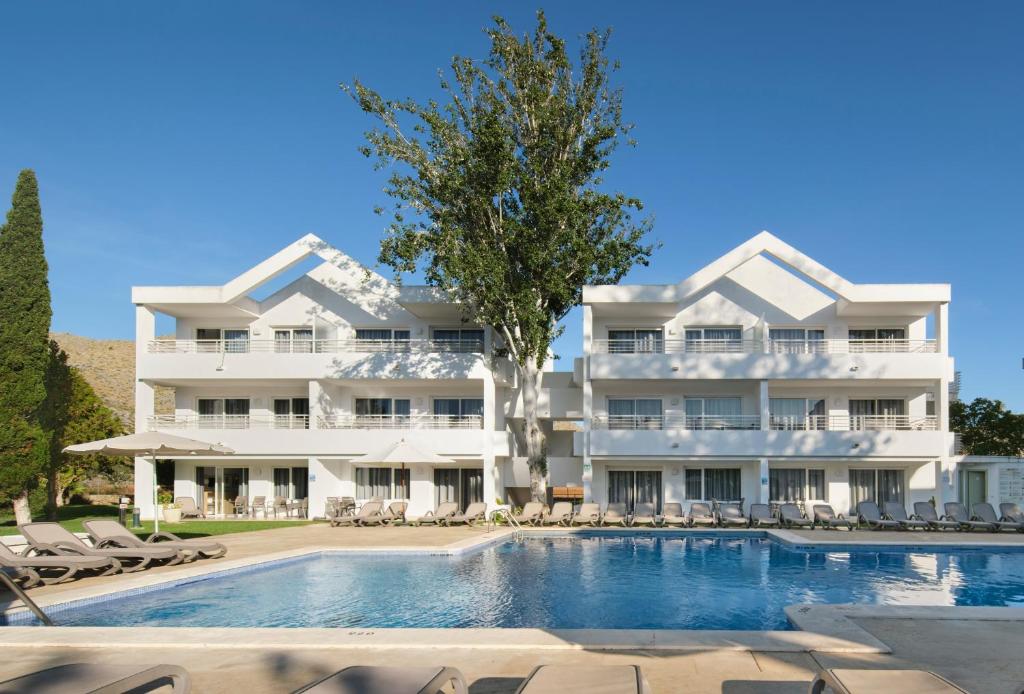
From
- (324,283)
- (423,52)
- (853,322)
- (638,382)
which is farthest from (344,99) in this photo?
(853,322)

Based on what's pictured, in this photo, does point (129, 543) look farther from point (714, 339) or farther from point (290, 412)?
point (714, 339)

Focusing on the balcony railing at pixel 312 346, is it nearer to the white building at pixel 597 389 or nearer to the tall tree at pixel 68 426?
the white building at pixel 597 389

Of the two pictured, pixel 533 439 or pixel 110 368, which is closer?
pixel 533 439

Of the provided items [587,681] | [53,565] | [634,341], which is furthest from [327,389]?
[587,681]

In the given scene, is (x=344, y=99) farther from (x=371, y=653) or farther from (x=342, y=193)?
(x=371, y=653)

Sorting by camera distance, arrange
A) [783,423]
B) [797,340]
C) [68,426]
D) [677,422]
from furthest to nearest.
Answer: [68,426] → [677,422] → [783,423] → [797,340]

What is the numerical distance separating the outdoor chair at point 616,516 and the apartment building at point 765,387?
222cm

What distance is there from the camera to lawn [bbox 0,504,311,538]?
21.3 meters

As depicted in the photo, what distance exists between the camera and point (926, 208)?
2572cm

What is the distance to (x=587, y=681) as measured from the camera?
16.8 feet

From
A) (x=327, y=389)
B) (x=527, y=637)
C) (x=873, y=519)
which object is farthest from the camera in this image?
(x=327, y=389)

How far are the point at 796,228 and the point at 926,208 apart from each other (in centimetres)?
397

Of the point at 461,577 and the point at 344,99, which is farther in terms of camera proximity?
the point at 344,99

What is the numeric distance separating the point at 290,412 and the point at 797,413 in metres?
18.1
